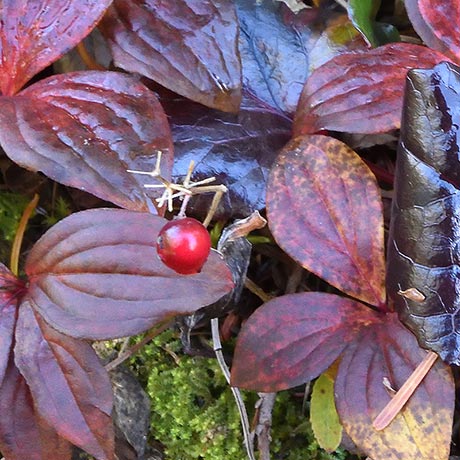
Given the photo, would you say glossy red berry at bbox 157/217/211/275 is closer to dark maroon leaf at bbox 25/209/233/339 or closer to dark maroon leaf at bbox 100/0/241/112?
dark maroon leaf at bbox 25/209/233/339

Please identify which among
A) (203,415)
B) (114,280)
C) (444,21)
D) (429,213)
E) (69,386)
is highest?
(444,21)

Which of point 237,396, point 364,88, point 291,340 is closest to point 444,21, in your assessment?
point 364,88

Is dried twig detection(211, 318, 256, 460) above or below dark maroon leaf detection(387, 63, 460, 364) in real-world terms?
below

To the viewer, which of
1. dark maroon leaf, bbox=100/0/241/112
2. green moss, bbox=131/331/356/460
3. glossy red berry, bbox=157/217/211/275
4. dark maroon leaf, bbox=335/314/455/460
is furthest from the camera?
green moss, bbox=131/331/356/460

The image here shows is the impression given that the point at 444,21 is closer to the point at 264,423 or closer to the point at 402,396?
the point at 402,396

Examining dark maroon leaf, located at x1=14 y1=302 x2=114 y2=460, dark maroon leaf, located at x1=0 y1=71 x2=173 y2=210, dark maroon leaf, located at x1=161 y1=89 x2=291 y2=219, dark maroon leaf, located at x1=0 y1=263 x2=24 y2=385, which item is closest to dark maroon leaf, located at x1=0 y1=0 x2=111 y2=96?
dark maroon leaf, located at x1=0 y1=71 x2=173 y2=210

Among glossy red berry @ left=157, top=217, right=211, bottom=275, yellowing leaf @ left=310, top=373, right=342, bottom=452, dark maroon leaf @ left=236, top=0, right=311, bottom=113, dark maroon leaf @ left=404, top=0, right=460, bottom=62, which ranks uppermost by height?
dark maroon leaf @ left=404, top=0, right=460, bottom=62

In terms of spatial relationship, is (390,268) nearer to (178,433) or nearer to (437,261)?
(437,261)
